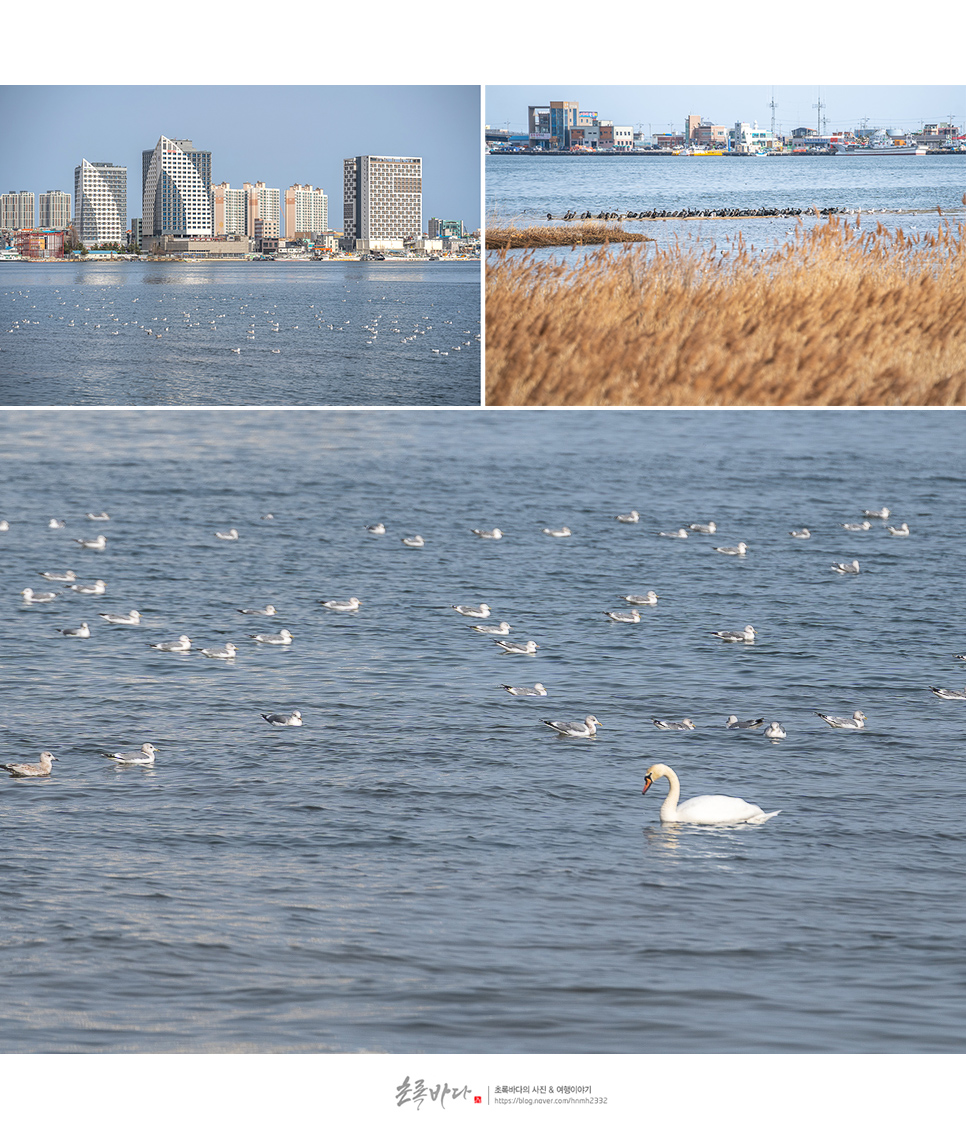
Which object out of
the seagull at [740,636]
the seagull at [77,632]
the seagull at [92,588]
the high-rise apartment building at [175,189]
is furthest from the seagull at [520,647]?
the high-rise apartment building at [175,189]

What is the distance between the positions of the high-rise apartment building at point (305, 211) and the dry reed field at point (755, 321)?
11.1ft

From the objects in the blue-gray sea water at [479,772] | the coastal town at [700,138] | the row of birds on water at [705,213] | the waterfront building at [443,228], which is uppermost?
the coastal town at [700,138]

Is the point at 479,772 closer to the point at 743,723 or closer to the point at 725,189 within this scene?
the point at 743,723

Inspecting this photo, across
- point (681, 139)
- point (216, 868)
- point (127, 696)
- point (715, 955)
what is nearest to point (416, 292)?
point (681, 139)

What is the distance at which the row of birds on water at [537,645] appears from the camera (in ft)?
47.3

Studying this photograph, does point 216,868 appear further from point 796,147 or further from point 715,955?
point 796,147

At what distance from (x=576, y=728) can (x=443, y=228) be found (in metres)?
6.65

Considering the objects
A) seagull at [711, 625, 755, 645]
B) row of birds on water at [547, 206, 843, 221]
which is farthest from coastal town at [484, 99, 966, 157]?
seagull at [711, 625, 755, 645]

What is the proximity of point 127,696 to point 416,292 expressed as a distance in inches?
271

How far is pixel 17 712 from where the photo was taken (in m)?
→ 17.5

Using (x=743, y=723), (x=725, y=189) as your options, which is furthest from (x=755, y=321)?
(x=743, y=723)

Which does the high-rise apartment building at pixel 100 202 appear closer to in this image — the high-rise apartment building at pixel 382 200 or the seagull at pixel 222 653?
the high-rise apartment building at pixel 382 200

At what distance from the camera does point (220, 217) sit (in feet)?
68.2

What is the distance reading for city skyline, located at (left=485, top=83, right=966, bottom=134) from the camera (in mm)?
16891
